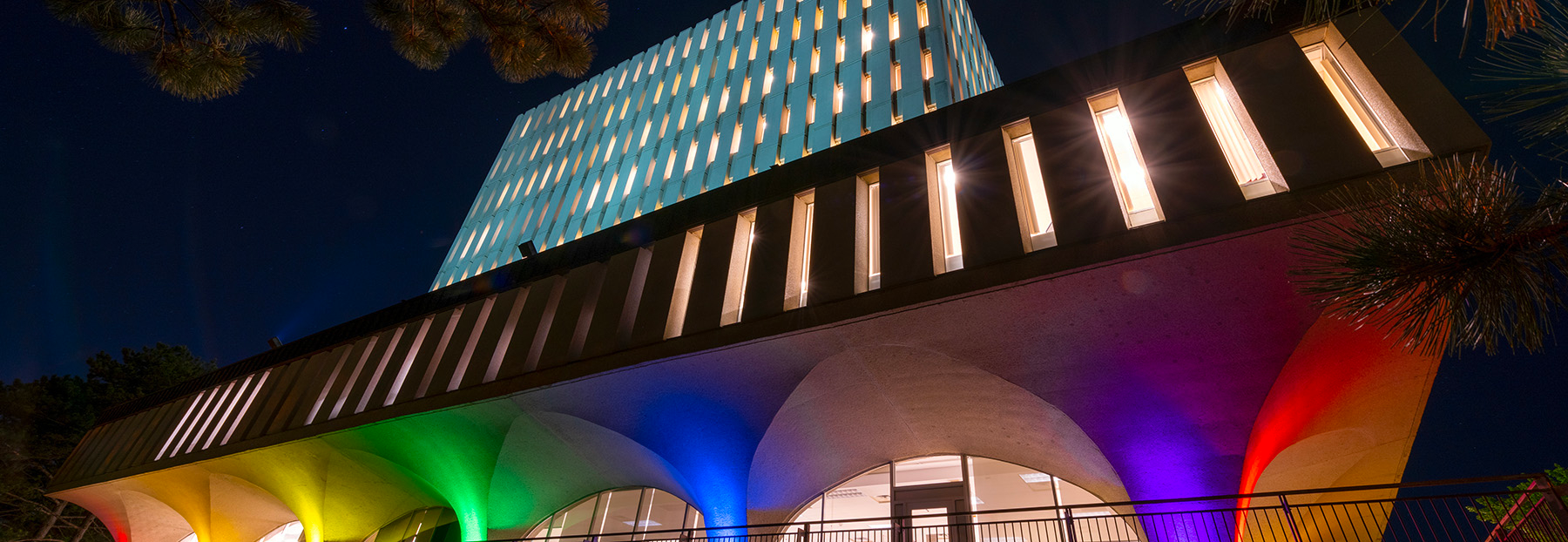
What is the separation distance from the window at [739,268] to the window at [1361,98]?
811 centimetres

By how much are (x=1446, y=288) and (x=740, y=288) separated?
29.3ft

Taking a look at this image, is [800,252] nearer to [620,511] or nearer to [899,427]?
[899,427]

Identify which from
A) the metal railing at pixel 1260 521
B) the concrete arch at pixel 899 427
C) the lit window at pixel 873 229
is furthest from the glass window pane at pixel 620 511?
the lit window at pixel 873 229

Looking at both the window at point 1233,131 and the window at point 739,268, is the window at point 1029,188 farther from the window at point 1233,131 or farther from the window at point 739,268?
the window at point 739,268

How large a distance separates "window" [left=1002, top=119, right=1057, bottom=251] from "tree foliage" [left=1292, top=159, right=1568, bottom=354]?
5.15 meters

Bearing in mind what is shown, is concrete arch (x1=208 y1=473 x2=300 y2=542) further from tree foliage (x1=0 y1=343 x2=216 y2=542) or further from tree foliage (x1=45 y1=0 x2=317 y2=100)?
tree foliage (x1=45 y1=0 x2=317 y2=100)

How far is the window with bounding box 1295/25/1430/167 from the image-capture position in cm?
719

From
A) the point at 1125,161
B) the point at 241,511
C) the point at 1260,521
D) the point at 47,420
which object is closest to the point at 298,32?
the point at 1125,161

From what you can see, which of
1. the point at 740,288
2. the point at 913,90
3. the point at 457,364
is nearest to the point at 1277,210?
the point at 740,288

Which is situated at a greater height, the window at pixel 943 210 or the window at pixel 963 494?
the window at pixel 943 210

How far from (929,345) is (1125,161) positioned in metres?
3.61

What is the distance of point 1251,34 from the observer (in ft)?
28.7

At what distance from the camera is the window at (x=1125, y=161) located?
821 centimetres

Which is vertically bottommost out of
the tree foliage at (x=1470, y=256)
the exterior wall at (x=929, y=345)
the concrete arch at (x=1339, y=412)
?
the tree foliage at (x=1470, y=256)
